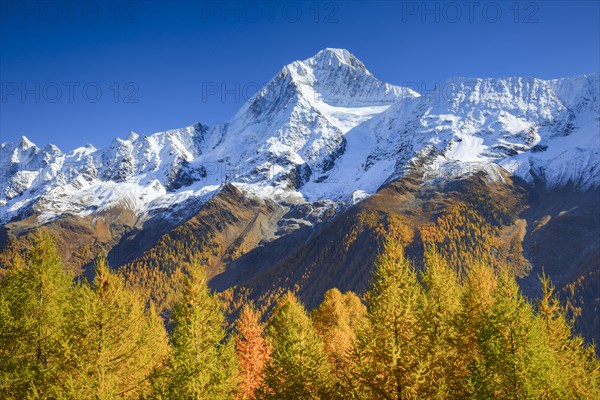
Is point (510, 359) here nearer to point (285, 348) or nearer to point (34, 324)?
point (285, 348)

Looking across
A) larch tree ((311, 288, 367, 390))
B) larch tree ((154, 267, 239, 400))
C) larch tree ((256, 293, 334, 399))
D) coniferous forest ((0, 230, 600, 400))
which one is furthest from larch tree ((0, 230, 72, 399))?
larch tree ((311, 288, 367, 390))

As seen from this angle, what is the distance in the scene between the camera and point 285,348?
25.2m

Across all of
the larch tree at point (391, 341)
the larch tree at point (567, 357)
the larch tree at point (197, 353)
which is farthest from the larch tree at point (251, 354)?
the larch tree at point (567, 357)

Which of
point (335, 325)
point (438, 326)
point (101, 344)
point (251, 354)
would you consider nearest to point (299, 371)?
point (438, 326)

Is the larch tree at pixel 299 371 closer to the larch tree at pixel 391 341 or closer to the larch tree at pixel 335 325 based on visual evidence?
the larch tree at pixel 391 341

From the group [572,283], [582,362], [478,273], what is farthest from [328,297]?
[572,283]

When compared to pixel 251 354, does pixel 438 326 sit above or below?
above

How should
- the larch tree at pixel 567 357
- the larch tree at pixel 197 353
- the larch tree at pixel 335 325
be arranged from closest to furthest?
the larch tree at pixel 197 353 → the larch tree at pixel 567 357 → the larch tree at pixel 335 325

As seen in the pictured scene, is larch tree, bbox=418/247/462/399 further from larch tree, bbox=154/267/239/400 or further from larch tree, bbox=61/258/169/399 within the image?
larch tree, bbox=61/258/169/399

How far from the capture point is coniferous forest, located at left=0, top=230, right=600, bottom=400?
1917cm

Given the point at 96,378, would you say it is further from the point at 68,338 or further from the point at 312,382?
the point at 312,382

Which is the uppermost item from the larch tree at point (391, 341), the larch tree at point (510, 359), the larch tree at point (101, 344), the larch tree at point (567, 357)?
the larch tree at point (101, 344)

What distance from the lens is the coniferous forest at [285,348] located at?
1917cm

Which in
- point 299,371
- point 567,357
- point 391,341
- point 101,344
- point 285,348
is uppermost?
point 101,344
